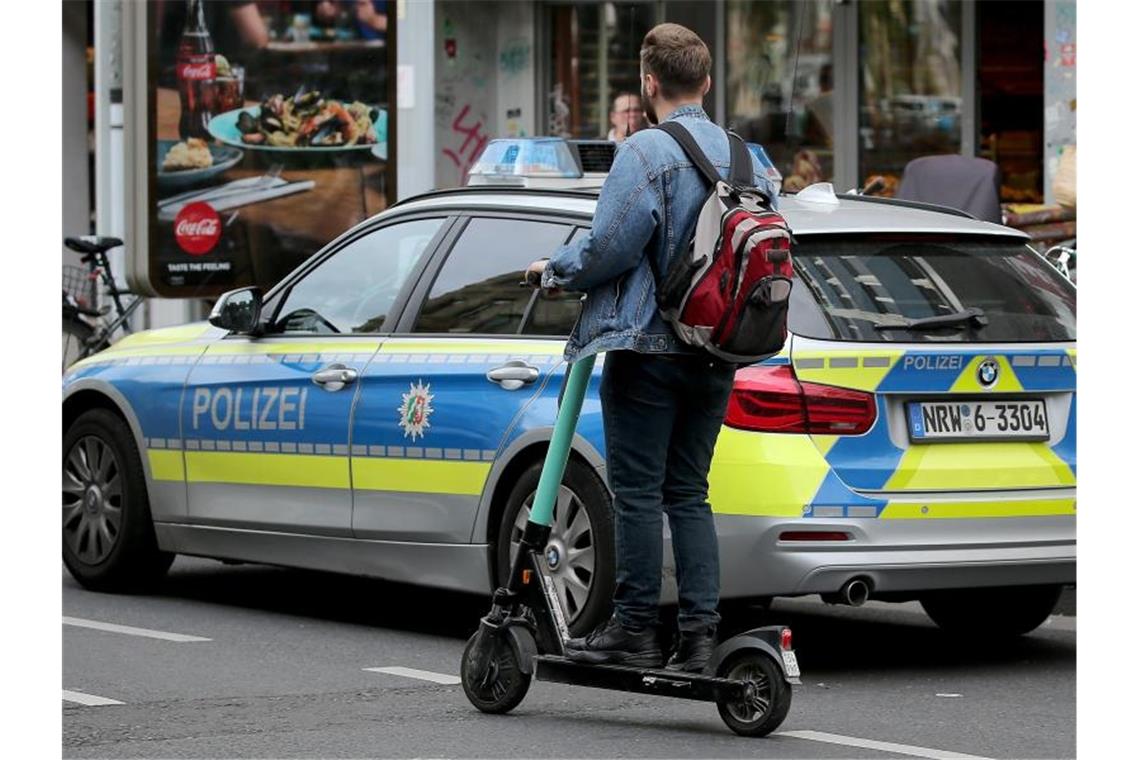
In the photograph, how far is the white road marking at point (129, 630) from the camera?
818 cm

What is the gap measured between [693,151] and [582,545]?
1.65m

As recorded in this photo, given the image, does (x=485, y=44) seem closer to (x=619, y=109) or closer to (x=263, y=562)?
(x=619, y=109)

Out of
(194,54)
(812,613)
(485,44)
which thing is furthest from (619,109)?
(812,613)

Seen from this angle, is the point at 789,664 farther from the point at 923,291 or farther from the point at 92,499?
the point at 92,499

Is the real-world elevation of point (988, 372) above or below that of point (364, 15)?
below

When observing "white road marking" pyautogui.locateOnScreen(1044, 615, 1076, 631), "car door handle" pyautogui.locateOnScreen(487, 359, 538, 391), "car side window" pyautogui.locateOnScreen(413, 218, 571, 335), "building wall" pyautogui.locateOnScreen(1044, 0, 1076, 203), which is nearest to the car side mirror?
"car side window" pyautogui.locateOnScreen(413, 218, 571, 335)

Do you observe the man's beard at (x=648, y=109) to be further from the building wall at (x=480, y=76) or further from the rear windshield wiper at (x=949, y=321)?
the building wall at (x=480, y=76)

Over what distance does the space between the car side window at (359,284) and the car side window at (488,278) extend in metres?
0.19

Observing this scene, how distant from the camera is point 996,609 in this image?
8.38m

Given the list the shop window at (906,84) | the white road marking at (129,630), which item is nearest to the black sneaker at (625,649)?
the white road marking at (129,630)

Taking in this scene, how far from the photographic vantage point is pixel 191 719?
6496 millimetres

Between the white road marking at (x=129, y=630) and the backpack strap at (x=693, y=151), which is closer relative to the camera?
the backpack strap at (x=693, y=151)

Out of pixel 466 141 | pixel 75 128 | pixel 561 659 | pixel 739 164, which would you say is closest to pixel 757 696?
pixel 561 659
